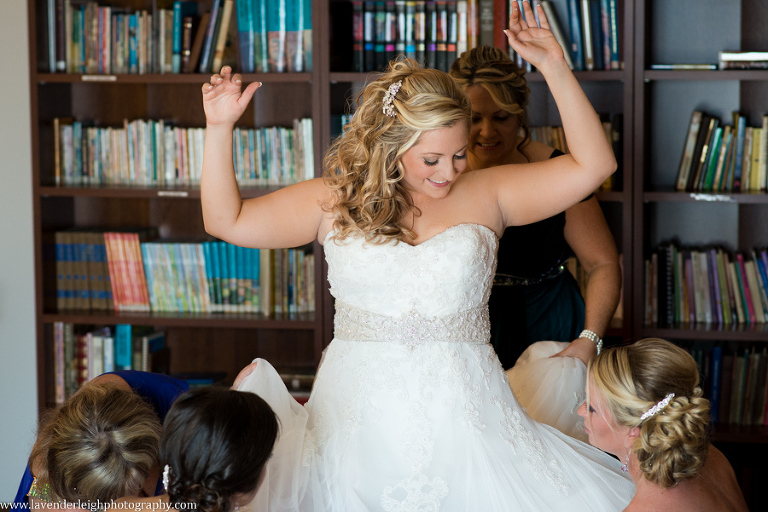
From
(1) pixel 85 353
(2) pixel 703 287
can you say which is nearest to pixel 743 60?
(2) pixel 703 287

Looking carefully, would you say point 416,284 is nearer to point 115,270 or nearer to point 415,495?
point 415,495

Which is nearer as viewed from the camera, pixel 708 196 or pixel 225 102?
pixel 225 102

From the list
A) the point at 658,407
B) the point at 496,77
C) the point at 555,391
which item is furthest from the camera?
the point at 496,77

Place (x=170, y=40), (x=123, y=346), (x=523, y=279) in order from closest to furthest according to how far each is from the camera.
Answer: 1. (x=523, y=279)
2. (x=170, y=40)
3. (x=123, y=346)

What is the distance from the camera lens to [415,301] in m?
1.78

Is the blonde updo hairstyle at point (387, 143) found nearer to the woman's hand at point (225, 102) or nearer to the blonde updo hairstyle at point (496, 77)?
the woman's hand at point (225, 102)

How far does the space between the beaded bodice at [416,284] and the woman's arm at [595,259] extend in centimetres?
59

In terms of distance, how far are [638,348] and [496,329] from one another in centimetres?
96

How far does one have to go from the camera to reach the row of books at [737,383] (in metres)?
3.16

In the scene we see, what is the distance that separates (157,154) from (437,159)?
1911 millimetres

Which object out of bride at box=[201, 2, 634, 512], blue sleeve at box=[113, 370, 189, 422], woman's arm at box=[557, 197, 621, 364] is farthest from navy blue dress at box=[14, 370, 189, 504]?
woman's arm at box=[557, 197, 621, 364]

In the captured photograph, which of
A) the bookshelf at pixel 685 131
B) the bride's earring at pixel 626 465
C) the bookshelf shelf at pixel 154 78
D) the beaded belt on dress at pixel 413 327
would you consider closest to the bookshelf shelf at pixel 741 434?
the bookshelf at pixel 685 131

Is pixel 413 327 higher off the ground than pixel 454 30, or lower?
lower

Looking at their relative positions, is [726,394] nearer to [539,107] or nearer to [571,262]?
[571,262]
